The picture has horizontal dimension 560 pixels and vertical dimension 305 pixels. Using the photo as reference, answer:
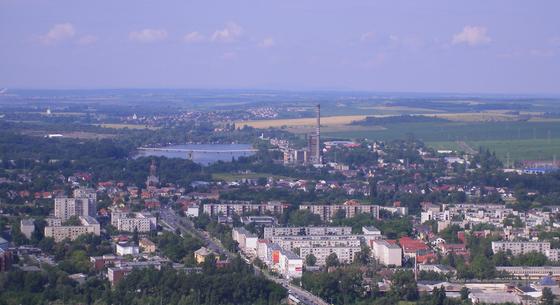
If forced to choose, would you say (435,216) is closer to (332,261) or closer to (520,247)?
(520,247)

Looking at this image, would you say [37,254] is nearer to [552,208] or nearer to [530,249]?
[530,249]

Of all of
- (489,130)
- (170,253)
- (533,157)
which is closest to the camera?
(170,253)

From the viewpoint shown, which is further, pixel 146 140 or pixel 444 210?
pixel 146 140

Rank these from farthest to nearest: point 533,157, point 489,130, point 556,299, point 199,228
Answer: point 489,130 → point 533,157 → point 199,228 → point 556,299

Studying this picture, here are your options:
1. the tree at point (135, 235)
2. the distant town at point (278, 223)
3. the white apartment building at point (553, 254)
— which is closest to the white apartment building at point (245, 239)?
the distant town at point (278, 223)

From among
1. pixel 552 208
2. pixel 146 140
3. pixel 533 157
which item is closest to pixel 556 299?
pixel 552 208

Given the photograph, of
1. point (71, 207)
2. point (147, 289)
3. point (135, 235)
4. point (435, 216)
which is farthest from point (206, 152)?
point (147, 289)
